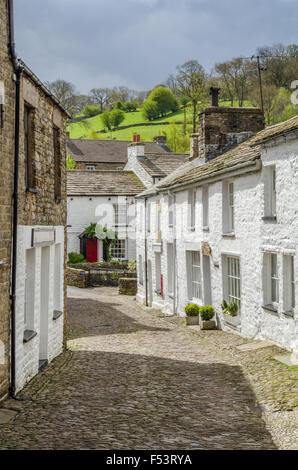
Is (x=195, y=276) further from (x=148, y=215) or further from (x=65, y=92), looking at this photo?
(x=65, y=92)

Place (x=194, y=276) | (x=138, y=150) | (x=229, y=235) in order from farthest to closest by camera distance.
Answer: (x=138, y=150), (x=194, y=276), (x=229, y=235)

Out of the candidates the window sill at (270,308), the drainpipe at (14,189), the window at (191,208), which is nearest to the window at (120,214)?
the window at (191,208)

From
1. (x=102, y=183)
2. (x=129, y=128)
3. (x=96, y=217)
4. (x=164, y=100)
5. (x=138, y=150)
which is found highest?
(x=164, y=100)

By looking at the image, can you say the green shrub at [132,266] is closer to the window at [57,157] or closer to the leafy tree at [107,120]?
the window at [57,157]

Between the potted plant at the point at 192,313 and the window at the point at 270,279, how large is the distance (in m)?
5.17

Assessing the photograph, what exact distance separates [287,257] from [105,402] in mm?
5769

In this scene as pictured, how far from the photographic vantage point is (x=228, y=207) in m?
17.1

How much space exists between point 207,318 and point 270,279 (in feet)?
14.1

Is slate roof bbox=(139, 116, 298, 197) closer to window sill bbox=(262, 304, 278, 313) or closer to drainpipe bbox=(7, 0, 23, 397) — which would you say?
window sill bbox=(262, 304, 278, 313)

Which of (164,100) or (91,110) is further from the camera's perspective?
(91,110)

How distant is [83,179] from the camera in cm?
4269

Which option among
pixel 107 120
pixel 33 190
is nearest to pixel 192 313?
pixel 33 190

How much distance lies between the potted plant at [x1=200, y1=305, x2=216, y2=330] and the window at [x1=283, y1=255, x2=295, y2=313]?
5.27 m

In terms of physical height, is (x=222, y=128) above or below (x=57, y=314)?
above
